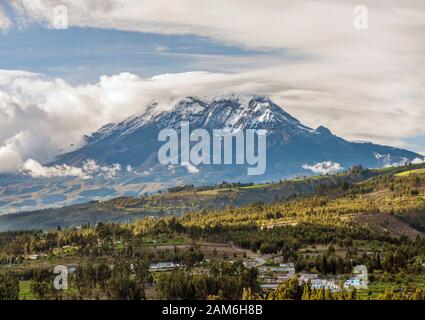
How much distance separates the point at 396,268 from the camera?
595 feet

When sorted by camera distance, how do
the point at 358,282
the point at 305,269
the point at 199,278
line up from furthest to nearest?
the point at 305,269
the point at 358,282
the point at 199,278

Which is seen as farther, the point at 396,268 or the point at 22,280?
the point at 22,280
